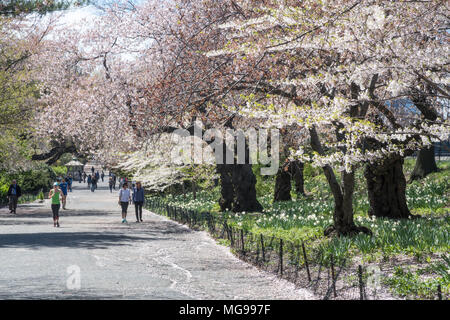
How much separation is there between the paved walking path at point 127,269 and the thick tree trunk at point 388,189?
533cm

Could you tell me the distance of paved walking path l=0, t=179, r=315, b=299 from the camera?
29.6ft

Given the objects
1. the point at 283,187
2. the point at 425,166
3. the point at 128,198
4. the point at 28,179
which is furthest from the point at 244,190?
the point at 28,179

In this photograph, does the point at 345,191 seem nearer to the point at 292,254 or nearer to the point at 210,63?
the point at 292,254

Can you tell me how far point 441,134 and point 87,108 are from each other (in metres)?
20.5

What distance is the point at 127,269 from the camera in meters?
11.5

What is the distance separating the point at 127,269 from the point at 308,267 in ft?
11.9

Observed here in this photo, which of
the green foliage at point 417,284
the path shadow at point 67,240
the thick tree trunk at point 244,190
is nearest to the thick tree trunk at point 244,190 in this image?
the thick tree trunk at point 244,190

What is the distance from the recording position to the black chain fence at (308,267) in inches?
350

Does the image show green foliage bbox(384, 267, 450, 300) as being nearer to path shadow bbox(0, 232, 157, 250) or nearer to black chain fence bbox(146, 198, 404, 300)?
black chain fence bbox(146, 198, 404, 300)

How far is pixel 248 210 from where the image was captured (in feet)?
80.1

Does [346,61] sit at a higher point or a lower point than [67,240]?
higher

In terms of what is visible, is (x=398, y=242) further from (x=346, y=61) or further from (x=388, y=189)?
(x=388, y=189)

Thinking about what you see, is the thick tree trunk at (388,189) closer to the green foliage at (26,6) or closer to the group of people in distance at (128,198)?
the group of people in distance at (128,198)
